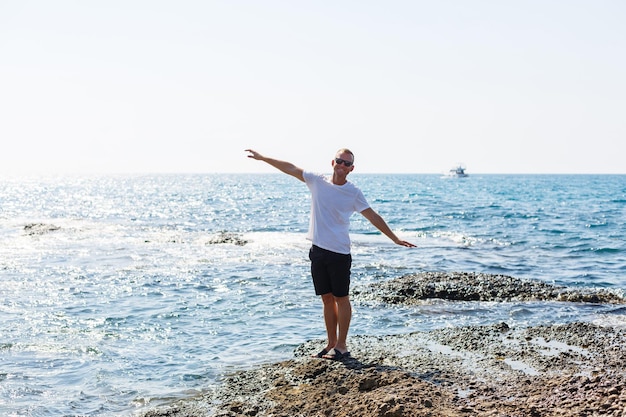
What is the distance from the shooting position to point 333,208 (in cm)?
768

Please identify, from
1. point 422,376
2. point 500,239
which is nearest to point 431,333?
point 422,376

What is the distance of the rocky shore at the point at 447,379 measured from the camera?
6043 millimetres

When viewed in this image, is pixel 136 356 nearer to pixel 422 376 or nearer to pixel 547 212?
pixel 422 376

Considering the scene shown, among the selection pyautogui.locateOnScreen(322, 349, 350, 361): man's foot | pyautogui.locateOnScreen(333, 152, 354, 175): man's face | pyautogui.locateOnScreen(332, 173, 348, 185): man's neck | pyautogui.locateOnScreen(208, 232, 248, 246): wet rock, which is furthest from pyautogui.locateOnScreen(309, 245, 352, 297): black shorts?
pyautogui.locateOnScreen(208, 232, 248, 246): wet rock

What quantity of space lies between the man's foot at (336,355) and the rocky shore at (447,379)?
0.12 m

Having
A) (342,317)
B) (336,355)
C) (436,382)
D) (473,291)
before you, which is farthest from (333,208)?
(473,291)

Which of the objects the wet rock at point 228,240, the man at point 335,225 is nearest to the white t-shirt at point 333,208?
the man at point 335,225

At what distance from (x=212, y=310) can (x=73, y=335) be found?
2.78 metres

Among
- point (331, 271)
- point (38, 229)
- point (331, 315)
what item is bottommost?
point (38, 229)

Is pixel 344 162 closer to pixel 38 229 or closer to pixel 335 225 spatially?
pixel 335 225

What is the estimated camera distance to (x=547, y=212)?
45.6 meters

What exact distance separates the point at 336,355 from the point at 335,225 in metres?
1.62

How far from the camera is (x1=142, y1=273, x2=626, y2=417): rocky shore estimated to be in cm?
604

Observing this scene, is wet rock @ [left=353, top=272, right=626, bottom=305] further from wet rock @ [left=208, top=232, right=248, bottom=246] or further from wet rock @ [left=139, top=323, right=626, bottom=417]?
wet rock @ [left=208, top=232, right=248, bottom=246]
